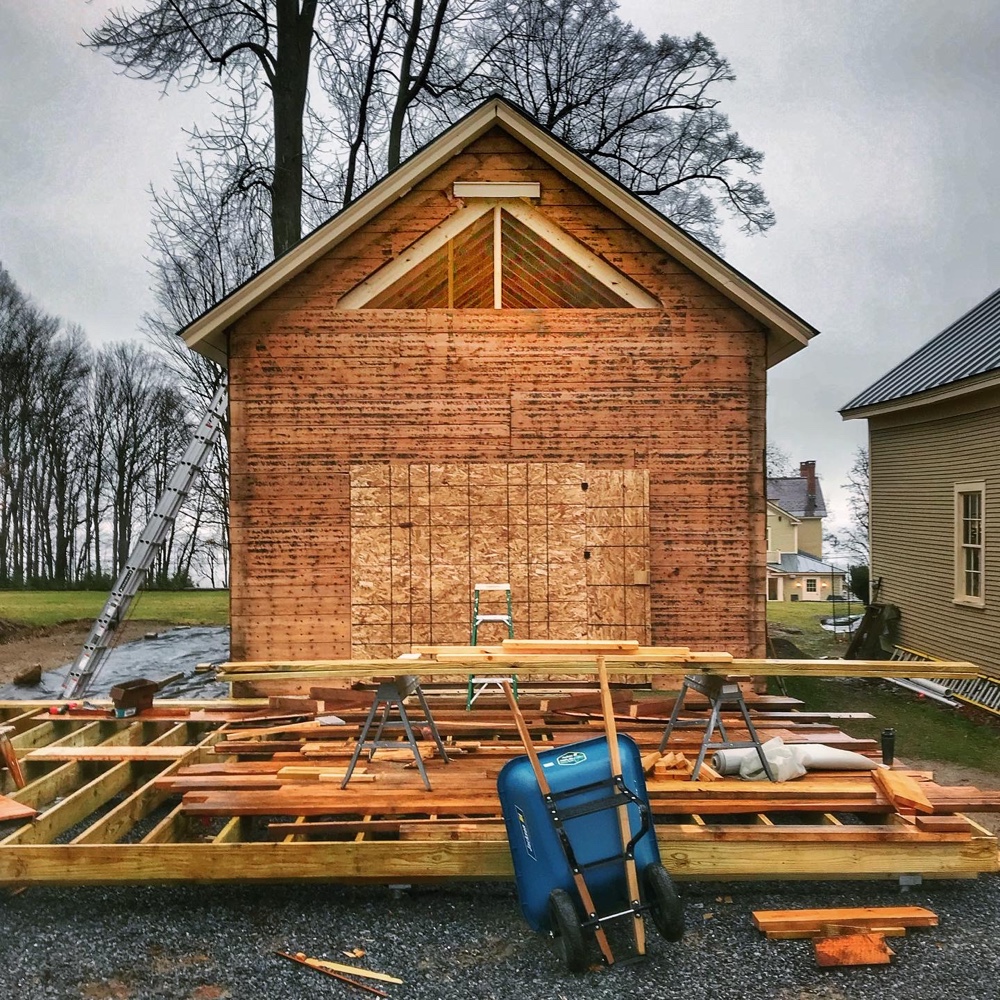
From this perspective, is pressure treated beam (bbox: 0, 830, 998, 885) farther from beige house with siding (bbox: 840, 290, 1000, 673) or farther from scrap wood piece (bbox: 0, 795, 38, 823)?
beige house with siding (bbox: 840, 290, 1000, 673)

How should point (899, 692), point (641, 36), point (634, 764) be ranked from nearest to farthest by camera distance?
point (634, 764) < point (899, 692) < point (641, 36)

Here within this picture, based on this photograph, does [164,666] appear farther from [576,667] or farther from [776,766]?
[776,766]

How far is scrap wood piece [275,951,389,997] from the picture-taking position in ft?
15.5

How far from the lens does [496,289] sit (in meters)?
11.3

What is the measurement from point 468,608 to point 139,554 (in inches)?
203

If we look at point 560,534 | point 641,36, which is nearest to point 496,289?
point 560,534

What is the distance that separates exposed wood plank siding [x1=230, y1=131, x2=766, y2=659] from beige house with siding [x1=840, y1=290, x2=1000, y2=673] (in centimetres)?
573

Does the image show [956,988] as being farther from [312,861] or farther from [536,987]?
[312,861]

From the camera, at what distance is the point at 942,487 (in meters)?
16.2

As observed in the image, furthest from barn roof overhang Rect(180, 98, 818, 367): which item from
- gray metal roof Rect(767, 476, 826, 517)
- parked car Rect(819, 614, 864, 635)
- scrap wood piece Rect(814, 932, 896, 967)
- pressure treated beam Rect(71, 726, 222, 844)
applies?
gray metal roof Rect(767, 476, 826, 517)

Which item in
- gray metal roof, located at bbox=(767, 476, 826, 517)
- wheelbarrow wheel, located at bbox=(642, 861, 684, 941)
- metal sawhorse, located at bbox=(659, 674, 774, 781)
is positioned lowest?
wheelbarrow wheel, located at bbox=(642, 861, 684, 941)

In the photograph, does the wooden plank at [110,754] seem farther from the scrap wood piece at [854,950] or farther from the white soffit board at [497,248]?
the white soffit board at [497,248]

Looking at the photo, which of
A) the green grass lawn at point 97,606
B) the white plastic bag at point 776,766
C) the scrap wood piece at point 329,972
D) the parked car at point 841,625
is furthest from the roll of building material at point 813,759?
the green grass lawn at point 97,606

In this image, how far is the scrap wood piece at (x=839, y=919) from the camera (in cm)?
531
